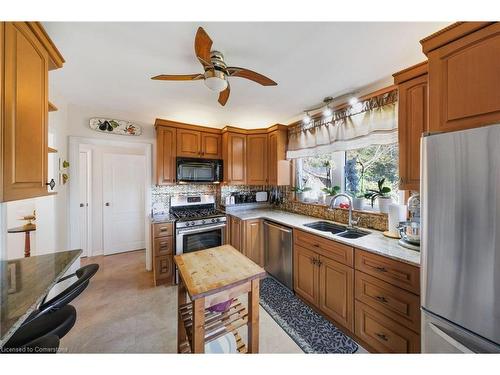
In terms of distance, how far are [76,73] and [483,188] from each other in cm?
301

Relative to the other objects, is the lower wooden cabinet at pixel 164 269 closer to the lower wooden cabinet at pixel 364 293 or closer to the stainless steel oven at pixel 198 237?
the stainless steel oven at pixel 198 237

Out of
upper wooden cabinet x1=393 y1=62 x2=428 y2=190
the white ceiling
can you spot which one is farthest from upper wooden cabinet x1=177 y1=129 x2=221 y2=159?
upper wooden cabinet x1=393 y1=62 x2=428 y2=190

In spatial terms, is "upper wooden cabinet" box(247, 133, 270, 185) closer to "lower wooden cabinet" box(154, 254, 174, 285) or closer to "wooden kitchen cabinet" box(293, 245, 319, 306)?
"wooden kitchen cabinet" box(293, 245, 319, 306)

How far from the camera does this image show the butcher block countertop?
3.43 feet

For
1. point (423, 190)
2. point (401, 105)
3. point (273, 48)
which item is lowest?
point (423, 190)

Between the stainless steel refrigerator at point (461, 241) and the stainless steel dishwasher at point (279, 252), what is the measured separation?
52.8 inches

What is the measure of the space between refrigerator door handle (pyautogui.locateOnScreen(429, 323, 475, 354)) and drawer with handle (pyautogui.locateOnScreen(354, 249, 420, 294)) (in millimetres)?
255
